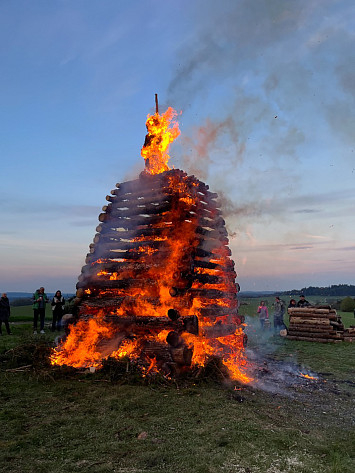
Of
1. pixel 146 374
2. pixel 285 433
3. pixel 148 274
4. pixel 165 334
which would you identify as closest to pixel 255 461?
pixel 285 433

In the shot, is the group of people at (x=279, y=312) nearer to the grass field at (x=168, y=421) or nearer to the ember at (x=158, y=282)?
the ember at (x=158, y=282)

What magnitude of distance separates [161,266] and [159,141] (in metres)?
4.91

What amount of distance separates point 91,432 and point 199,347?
4.42m

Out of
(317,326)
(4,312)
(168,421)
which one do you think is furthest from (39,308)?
(317,326)

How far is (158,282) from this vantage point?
942cm

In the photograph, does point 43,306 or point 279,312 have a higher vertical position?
point 43,306

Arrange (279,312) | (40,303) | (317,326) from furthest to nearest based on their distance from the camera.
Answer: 1. (279,312)
2. (317,326)
3. (40,303)

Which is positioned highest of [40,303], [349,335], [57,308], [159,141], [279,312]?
[159,141]

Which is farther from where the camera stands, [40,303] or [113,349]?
[40,303]

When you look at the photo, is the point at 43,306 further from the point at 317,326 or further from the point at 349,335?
the point at 349,335

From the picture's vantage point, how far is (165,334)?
8.98 m

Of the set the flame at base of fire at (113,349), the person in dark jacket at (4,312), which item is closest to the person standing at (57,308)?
the person in dark jacket at (4,312)

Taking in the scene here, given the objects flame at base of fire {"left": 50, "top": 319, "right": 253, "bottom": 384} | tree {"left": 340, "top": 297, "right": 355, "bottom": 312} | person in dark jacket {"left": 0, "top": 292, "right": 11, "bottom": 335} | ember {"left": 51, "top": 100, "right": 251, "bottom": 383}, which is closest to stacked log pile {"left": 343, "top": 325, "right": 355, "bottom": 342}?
ember {"left": 51, "top": 100, "right": 251, "bottom": 383}

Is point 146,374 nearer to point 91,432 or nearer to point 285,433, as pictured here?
point 91,432
